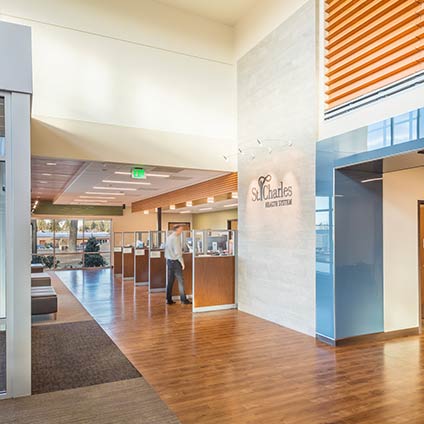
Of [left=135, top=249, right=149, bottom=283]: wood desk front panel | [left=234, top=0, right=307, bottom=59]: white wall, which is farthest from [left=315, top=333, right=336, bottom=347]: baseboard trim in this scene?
[left=135, top=249, right=149, bottom=283]: wood desk front panel

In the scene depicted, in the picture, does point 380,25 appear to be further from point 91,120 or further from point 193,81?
point 91,120

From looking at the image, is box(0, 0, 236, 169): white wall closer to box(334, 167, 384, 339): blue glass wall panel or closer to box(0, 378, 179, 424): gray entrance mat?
box(334, 167, 384, 339): blue glass wall panel

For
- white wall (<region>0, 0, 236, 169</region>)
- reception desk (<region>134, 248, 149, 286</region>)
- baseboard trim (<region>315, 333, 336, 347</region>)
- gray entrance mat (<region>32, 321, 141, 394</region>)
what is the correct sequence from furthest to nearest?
reception desk (<region>134, 248, 149, 286</region>)
white wall (<region>0, 0, 236, 169</region>)
baseboard trim (<region>315, 333, 336, 347</region>)
gray entrance mat (<region>32, 321, 141, 394</region>)

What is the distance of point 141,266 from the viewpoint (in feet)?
36.5

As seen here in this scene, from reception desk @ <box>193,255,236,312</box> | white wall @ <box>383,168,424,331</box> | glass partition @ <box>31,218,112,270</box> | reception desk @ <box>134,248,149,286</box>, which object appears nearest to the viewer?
white wall @ <box>383,168,424,331</box>

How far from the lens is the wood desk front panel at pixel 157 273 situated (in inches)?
391

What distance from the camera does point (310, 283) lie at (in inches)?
231

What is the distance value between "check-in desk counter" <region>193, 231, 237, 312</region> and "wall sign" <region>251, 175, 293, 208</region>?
112 centimetres

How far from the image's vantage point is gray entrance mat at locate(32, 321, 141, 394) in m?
4.11

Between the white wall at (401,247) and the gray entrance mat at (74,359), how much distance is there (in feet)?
12.9

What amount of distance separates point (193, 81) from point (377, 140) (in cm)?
446

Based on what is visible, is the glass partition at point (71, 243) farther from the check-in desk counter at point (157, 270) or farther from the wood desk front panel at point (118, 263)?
the check-in desk counter at point (157, 270)

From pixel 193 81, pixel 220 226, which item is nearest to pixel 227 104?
pixel 193 81

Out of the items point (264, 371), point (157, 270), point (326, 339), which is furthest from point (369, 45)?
point (157, 270)
